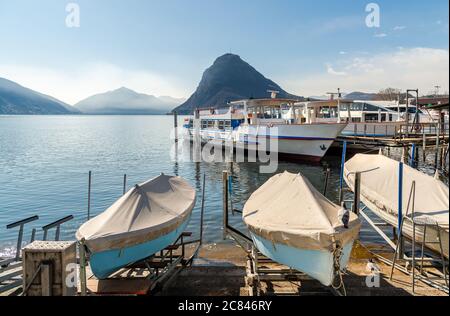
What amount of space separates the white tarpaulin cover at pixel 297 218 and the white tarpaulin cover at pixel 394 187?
202cm

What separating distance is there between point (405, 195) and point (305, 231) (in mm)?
4062

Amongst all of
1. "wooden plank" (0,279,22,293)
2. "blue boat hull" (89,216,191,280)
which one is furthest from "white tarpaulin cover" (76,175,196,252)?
"wooden plank" (0,279,22,293)

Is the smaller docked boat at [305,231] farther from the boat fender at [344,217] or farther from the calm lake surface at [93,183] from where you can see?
the calm lake surface at [93,183]

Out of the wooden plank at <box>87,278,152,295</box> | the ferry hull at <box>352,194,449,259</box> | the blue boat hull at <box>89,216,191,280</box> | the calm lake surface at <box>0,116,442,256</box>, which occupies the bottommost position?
the calm lake surface at <box>0,116,442,256</box>

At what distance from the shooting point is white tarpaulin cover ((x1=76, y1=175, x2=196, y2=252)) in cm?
727

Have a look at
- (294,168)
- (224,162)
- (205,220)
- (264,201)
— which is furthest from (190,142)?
(264,201)

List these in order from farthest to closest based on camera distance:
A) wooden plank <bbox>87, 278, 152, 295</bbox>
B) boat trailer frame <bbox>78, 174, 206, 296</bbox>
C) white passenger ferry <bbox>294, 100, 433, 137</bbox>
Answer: white passenger ferry <bbox>294, 100, 433, 137</bbox>, wooden plank <bbox>87, 278, 152, 295</bbox>, boat trailer frame <bbox>78, 174, 206, 296</bbox>

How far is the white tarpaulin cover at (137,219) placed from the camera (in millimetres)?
7270

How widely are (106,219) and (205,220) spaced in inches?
391

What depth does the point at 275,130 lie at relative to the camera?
122 ft

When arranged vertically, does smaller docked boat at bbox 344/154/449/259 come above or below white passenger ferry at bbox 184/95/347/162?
below

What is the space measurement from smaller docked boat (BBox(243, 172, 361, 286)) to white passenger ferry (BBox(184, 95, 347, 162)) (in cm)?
2690

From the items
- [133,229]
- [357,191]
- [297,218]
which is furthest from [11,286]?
[357,191]

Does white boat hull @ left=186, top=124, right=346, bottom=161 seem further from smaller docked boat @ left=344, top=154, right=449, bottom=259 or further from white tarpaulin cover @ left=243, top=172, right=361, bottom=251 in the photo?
white tarpaulin cover @ left=243, top=172, right=361, bottom=251
